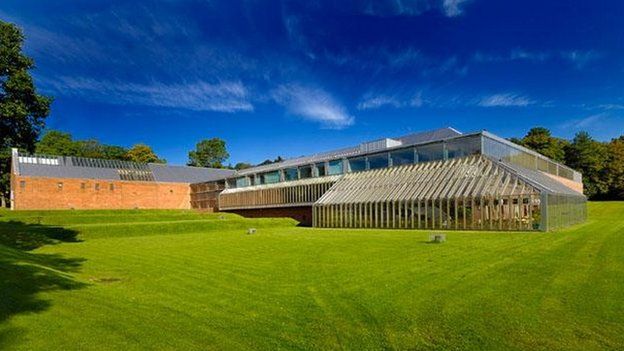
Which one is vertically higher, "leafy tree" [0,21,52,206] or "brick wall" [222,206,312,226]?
"leafy tree" [0,21,52,206]

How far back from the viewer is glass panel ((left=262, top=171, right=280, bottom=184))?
4934 cm

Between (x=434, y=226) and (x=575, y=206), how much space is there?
13382 mm

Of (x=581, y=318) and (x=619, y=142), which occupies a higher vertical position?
(x=619, y=142)

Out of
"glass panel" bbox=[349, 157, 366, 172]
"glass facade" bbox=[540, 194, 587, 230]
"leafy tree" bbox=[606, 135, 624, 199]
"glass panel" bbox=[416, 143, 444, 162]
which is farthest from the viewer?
"leafy tree" bbox=[606, 135, 624, 199]

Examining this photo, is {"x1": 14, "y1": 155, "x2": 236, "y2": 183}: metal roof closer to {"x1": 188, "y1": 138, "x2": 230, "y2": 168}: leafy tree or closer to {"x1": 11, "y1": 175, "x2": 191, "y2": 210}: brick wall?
{"x1": 11, "y1": 175, "x2": 191, "y2": 210}: brick wall

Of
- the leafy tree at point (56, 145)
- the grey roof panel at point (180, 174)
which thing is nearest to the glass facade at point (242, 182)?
the grey roof panel at point (180, 174)

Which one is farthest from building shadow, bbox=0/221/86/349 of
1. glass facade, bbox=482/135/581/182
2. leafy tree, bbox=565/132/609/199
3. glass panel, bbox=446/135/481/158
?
leafy tree, bbox=565/132/609/199

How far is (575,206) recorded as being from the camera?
3061cm

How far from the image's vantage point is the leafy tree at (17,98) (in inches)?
658

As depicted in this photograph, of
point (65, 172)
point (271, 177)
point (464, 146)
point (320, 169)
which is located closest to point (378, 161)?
point (320, 169)

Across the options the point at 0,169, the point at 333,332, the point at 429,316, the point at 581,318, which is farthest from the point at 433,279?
the point at 0,169

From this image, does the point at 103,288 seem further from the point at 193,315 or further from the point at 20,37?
the point at 20,37

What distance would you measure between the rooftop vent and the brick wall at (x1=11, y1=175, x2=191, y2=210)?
33.3 metres

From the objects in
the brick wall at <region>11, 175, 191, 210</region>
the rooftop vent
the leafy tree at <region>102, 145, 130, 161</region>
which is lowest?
the brick wall at <region>11, 175, 191, 210</region>
